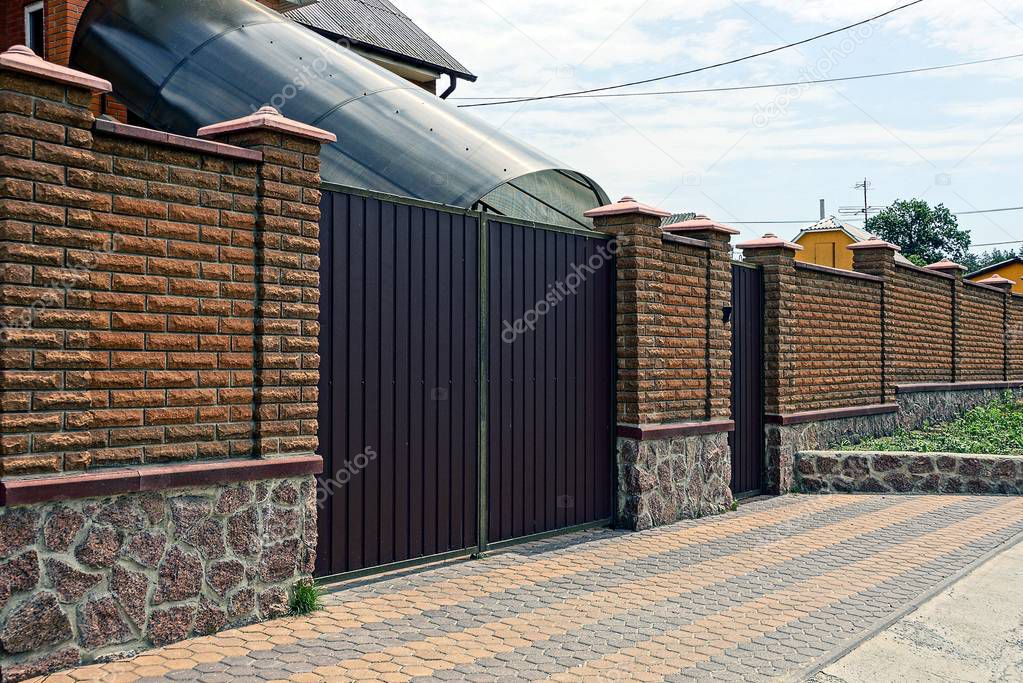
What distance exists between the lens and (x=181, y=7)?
10516 mm

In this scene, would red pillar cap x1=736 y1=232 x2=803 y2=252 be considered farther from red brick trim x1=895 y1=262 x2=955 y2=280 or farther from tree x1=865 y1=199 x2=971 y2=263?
tree x1=865 y1=199 x2=971 y2=263

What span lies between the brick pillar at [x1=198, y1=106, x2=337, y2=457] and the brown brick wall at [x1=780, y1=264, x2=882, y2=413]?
7354 millimetres

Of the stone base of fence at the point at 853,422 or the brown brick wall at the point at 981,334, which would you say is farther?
the brown brick wall at the point at 981,334

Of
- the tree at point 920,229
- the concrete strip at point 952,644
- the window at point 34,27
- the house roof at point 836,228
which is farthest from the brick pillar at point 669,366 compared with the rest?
the tree at point 920,229

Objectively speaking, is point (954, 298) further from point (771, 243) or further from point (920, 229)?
point (920, 229)

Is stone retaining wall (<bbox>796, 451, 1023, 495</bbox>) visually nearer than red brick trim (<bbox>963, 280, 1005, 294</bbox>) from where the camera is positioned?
Yes

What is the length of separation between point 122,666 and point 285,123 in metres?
3.18

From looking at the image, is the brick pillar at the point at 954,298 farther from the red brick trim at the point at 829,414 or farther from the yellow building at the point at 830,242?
the yellow building at the point at 830,242

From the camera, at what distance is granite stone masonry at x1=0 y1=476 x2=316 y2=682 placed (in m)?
4.65

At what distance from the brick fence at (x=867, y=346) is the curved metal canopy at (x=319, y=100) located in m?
3.26

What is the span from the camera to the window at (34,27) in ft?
42.2

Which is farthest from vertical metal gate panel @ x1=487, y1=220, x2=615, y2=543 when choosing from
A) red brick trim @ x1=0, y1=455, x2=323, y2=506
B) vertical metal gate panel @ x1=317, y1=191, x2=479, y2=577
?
red brick trim @ x1=0, y1=455, x2=323, y2=506

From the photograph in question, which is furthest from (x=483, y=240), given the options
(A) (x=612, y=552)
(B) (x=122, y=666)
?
(B) (x=122, y=666)

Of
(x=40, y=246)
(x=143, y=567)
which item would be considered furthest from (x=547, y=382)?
(x=40, y=246)
